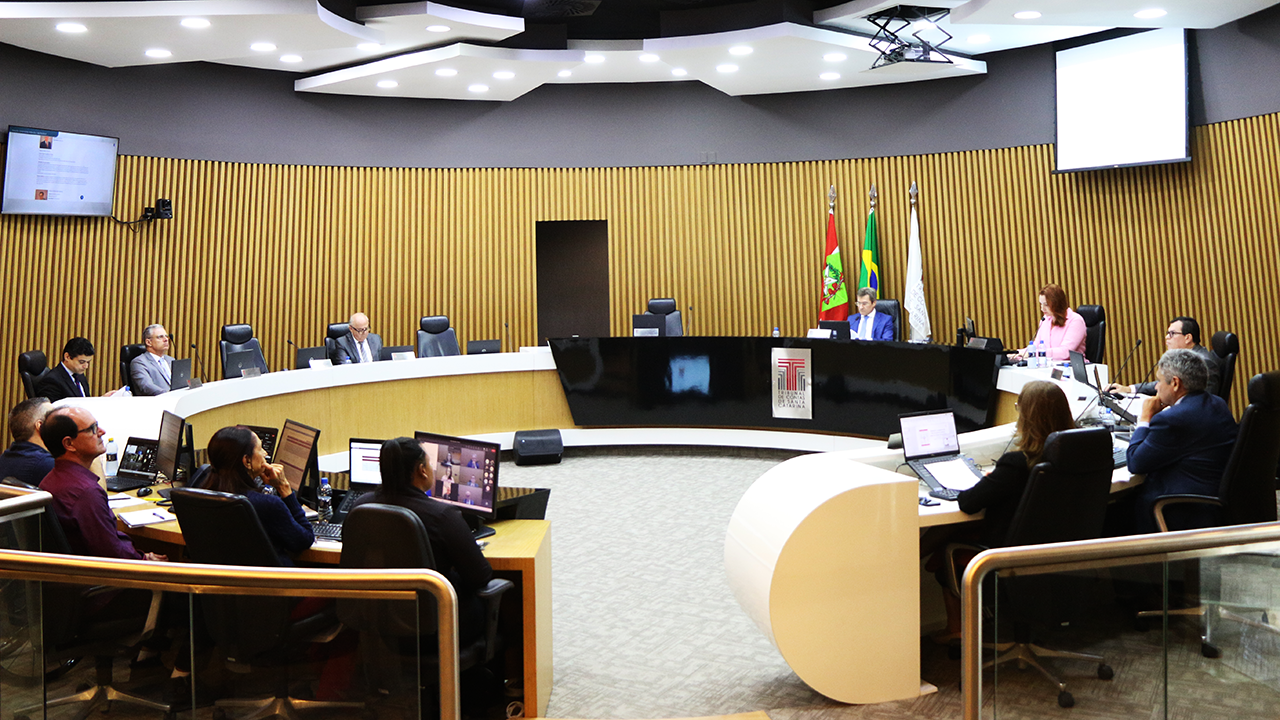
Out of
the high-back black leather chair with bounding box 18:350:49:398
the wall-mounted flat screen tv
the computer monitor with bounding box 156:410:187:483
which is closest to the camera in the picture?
the computer monitor with bounding box 156:410:187:483

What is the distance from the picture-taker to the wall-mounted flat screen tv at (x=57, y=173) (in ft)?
26.4

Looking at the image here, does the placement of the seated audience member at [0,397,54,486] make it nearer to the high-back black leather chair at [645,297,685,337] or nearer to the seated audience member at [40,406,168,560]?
the seated audience member at [40,406,168,560]

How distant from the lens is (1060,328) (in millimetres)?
7371

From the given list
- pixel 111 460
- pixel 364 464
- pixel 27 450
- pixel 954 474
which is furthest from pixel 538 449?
pixel 954 474

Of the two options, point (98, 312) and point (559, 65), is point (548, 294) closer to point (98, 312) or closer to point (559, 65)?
point (559, 65)

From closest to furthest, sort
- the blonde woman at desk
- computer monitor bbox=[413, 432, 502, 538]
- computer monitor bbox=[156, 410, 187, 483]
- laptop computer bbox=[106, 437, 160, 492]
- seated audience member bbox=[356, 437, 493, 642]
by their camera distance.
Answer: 1. seated audience member bbox=[356, 437, 493, 642]
2. the blonde woman at desk
3. computer monitor bbox=[413, 432, 502, 538]
4. computer monitor bbox=[156, 410, 187, 483]
5. laptop computer bbox=[106, 437, 160, 492]

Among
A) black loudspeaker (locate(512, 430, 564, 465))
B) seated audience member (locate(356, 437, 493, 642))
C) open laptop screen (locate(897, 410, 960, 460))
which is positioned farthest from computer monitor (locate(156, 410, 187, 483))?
black loudspeaker (locate(512, 430, 564, 465))

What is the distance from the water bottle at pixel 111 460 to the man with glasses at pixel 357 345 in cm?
322

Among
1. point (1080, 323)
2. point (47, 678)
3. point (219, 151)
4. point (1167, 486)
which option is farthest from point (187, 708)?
point (219, 151)

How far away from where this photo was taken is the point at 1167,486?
3.99 m

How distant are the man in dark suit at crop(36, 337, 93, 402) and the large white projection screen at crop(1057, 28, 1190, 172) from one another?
8.32 meters

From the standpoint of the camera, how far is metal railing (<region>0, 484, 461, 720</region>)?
87.3 inches

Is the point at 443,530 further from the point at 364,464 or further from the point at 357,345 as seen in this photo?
the point at 357,345

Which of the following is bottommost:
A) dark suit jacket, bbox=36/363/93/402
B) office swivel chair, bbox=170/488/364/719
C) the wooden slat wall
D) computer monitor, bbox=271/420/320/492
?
office swivel chair, bbox=170/488/364/719
